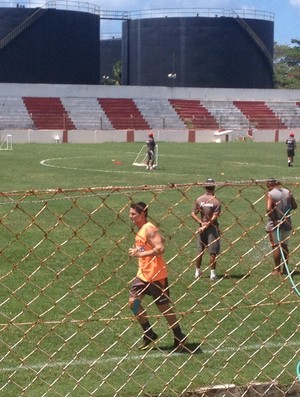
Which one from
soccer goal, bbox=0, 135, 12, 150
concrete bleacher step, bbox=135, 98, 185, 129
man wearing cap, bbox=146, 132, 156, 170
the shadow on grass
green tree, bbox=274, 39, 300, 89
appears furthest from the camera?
green tree, bbox=274, 39, 300, 89

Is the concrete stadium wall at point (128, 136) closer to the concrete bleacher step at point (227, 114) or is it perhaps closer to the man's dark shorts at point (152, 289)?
the concrete bleacher step at point (227, 114)

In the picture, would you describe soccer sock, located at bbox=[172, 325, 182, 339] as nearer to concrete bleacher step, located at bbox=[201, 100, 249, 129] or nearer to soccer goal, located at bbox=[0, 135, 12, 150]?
soccer goal, located at bbox=[0, 135, 12, 150]

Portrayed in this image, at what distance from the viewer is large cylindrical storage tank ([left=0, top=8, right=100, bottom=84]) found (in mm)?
76250

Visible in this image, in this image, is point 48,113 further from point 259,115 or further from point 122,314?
point 122,314

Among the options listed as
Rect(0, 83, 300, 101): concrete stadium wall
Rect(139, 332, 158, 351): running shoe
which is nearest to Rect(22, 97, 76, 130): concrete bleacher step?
Rect(0, 83, 300, 101): concrete stadium wall

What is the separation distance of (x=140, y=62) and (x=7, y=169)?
53.1 meters

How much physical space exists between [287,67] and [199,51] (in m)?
45.6

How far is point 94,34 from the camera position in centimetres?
8094

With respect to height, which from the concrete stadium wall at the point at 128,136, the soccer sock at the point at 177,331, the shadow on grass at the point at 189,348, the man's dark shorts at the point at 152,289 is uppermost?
the man's dark shorts at the point at 152,289

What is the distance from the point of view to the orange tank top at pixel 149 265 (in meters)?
9.12

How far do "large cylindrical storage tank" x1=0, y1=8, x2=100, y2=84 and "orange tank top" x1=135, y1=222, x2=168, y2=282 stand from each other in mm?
67654

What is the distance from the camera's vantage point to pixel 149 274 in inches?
390

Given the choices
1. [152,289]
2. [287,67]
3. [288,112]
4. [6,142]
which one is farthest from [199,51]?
[152,289]

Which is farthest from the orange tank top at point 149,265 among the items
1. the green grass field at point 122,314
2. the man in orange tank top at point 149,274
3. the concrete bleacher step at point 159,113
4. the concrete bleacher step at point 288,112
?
the concrete bleacher step at point 288,112
